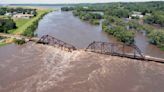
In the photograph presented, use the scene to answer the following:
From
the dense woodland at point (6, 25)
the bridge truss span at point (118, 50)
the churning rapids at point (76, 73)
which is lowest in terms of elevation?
the churning rapids at point (76, 73)

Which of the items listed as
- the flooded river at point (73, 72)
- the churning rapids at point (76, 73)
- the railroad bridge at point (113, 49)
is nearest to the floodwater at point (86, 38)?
the flooded river at point (73, 72)

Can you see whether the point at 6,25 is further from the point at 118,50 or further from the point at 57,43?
the point at 118,50

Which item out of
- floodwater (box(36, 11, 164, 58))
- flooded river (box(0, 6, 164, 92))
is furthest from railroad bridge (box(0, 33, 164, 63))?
floodwater (box(36, 11, 164, 58))

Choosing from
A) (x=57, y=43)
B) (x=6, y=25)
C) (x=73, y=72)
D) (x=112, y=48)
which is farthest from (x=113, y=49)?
(x=6, y=25)

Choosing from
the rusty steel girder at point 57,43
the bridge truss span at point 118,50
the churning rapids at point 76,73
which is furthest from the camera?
the rusty steel girder at point 57,43

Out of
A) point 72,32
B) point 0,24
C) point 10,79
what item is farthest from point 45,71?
point 0,24

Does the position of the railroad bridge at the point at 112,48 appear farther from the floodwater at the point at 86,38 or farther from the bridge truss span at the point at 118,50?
the floodwater at the point at 86,38

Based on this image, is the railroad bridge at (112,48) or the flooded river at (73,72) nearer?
the flooded river at (73,72)

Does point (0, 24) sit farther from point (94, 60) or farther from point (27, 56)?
point (94, 60)
